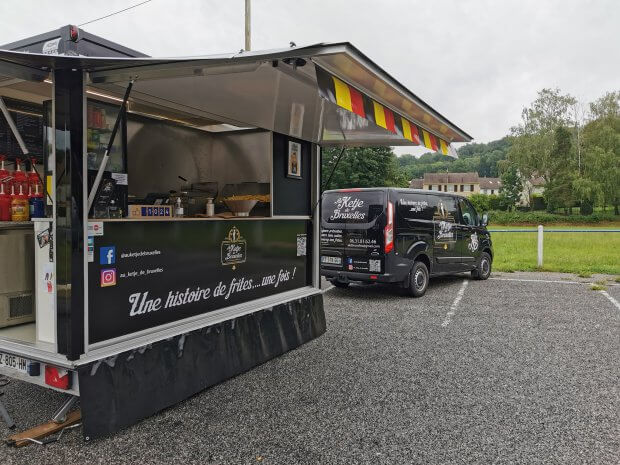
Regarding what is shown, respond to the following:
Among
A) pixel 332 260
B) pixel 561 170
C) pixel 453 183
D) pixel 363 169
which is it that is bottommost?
pixel 332 260

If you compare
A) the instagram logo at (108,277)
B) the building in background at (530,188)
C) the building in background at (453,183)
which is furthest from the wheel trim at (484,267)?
A: the building in background at (453,183)

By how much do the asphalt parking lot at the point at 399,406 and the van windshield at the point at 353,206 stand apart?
2021mm

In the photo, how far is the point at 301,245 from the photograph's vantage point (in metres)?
5.50

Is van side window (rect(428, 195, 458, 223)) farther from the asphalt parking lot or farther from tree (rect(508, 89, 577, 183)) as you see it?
tree (rect(508, 89, 577, 183))

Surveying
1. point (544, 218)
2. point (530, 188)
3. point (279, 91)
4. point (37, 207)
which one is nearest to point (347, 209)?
point (279, 91)

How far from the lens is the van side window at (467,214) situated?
31.2 feet

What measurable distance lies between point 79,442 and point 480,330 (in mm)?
4821

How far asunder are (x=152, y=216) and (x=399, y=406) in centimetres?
250

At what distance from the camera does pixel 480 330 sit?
237 inches

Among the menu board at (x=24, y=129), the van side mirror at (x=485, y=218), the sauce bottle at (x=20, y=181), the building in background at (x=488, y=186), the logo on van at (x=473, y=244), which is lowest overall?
the logo on van at (x=473, y=244)

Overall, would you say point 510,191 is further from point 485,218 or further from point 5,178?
point 5,178

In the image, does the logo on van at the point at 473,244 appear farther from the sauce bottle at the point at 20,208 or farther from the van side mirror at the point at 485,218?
the sauce bottle at the point at 20,208

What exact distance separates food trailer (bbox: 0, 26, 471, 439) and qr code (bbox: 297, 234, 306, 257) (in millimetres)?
29

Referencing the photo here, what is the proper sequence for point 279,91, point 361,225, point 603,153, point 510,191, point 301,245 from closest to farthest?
point 279,91 → point 301,245 → point 361,225 → point 603,153 → point 510,191
